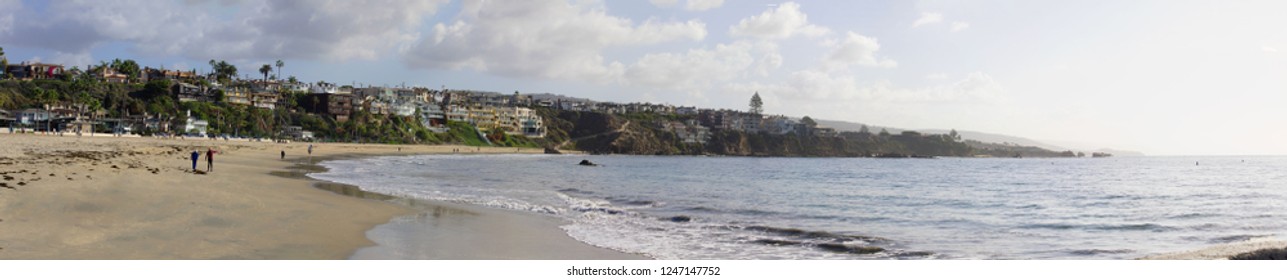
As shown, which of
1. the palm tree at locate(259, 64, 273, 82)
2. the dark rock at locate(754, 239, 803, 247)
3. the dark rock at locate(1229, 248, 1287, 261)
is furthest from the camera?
the palm tree at locate(259, 64, 273, 82)

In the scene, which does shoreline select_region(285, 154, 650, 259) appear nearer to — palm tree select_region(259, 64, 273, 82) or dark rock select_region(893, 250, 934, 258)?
dark rock select_region(893, 250, 934, 258)

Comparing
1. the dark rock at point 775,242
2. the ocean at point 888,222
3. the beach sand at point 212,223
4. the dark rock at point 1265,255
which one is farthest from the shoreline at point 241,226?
the dark rock at point 775,242

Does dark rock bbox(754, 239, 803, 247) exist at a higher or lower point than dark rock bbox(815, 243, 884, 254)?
lower

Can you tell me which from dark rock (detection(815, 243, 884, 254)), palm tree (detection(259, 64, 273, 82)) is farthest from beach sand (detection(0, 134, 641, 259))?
palm tree (detection(259, 64, 273, 82))

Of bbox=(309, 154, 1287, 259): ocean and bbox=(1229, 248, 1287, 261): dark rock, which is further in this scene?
bbox=(309, 154, 1287, 259): ocean

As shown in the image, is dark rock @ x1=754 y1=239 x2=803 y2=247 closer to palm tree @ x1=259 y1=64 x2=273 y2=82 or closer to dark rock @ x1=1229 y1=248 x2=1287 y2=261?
dark rock @ x1=1229 y1=248 x2=1287 y2=261

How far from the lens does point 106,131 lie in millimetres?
93375

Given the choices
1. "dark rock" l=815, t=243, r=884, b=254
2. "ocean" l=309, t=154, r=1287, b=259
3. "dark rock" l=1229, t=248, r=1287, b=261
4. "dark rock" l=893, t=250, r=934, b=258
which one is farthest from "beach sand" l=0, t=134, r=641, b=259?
"dark rock" l=1229, t=248, r=1287, b=261

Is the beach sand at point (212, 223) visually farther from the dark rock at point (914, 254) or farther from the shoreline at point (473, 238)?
the dark rock at point (914, 254)

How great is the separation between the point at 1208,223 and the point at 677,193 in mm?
20435

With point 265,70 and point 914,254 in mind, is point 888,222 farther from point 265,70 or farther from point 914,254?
point 265,70

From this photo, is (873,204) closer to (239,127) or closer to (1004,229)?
(1004,229)

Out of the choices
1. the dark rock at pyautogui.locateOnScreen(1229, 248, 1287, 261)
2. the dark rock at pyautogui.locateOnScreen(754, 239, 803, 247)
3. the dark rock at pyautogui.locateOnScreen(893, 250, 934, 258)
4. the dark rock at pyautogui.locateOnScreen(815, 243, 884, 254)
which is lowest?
the dark rock at pyautogui.locateOnScreen(754, 239, 803, 247)

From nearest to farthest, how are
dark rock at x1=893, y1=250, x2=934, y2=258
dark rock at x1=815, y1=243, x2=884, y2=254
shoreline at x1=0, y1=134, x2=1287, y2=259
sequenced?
shoreline at x1=0, y1=134, x2=1287, y2=259 < dark rock at x1=893, y1=250, x2=934, y2=258 < dark rock at x1=815, y1=243, x2=884, y2=254
